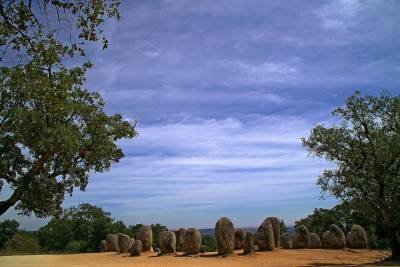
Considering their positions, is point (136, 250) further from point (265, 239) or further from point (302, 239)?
point (302, 239)

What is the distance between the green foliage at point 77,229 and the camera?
5609cm

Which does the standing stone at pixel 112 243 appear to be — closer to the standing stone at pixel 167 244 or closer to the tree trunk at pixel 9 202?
the standing stone at pixel 167 244

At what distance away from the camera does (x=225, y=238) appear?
33.6 meters

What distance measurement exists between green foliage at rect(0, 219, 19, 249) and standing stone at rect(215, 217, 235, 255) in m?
44.3

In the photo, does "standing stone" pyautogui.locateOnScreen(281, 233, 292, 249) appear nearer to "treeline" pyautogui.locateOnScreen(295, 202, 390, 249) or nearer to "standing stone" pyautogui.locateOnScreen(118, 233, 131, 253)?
"treeline" pyautogui.locateOnScreen(295, 202, 390, 249)

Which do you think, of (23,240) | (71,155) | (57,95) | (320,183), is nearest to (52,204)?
(71,155)

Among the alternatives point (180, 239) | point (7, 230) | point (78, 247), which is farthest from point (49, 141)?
point (7, 230)

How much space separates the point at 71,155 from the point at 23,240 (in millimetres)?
44773

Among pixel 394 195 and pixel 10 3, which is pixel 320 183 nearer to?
pixel 394 195

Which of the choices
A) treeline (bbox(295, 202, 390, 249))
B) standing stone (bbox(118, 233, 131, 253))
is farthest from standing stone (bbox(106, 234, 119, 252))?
treeline (bbox(295, 202, 390, 249))

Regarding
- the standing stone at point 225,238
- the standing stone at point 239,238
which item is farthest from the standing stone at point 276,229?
the standing stone at point 225,238

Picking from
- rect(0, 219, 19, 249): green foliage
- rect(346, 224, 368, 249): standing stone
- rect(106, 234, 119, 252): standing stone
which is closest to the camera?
rect(346, 224, 368, 249): standing stone

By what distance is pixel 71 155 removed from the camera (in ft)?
76.0

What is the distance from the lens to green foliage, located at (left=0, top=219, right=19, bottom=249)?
2648 inches
